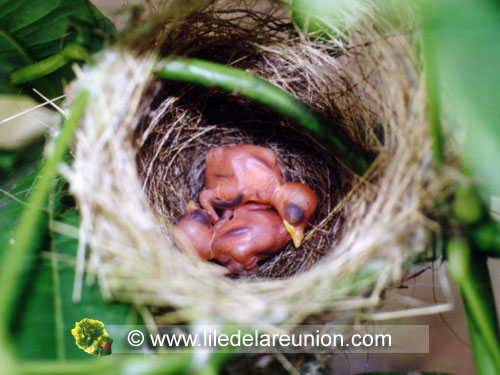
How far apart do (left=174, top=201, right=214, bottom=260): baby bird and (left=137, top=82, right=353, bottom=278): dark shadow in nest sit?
54 mm

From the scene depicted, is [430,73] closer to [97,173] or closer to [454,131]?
[454,131]

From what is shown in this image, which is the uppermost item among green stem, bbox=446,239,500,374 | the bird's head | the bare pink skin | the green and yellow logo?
the bare pink skin

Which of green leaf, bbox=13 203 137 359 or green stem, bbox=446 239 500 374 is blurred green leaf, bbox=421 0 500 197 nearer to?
green stem, bbox=446 239 500 374

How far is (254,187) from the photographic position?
3.02ft

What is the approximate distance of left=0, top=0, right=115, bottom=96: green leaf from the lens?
0.74 meters

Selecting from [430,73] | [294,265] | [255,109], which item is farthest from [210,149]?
[430,73]

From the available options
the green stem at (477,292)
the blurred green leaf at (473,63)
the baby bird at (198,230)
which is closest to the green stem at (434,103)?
the blurred green leaf at (473,63)

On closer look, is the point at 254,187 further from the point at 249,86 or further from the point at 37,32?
the point at 37,32

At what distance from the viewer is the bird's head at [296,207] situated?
849 mm

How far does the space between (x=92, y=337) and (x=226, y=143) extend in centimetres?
58

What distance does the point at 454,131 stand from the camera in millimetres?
546

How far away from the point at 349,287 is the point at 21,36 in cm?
77

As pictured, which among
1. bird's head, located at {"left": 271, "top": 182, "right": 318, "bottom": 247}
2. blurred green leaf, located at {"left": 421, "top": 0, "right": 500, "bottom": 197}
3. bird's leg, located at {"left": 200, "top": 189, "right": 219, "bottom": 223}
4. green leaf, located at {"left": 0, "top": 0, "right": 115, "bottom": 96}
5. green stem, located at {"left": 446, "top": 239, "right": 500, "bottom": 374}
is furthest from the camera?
bird's leg, located at {"left": 200, "top": 189, "right": 219, "bottom": 223}

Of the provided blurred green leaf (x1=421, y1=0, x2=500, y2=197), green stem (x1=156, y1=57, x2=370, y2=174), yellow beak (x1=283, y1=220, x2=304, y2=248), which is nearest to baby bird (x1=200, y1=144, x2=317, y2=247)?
yellow beak (x1=283, y1=220, x2=304, y2=248)
